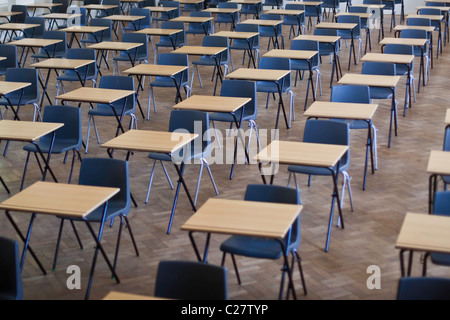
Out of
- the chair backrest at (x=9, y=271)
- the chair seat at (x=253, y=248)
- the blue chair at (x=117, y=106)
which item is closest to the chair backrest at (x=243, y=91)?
the blue chair at (x=117, y=106)

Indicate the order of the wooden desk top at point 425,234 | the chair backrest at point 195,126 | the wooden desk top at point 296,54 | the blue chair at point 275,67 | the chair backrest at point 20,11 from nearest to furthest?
the wooden desk top at point 425,234, the chair backrest at point 195,126, the blue chair at point 275,67, the wooden desk top at point 296,54, the chair backrest at point 20,11

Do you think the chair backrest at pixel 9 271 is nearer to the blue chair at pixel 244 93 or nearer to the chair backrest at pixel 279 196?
the chair backrest at pixel 279 196

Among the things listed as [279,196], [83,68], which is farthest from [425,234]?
[83,68]

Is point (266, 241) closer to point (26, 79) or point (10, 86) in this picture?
point (10, 86)

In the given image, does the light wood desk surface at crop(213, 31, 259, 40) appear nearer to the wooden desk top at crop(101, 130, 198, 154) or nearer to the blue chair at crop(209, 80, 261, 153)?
the blue chair at crop(209, 80, 261, 153)

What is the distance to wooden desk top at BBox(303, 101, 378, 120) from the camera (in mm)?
6312

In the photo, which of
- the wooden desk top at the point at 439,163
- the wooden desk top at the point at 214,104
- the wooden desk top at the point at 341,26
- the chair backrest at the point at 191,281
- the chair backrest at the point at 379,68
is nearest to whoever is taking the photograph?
the chair backrest at the point at 191,281

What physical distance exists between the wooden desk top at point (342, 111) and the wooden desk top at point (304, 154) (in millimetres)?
786

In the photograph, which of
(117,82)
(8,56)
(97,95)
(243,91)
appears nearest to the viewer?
(97,95)

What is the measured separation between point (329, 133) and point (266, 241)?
1.75 m

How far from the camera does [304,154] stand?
537 cm

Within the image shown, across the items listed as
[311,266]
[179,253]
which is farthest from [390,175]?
[179,253]

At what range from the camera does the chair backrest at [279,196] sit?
177 inches
